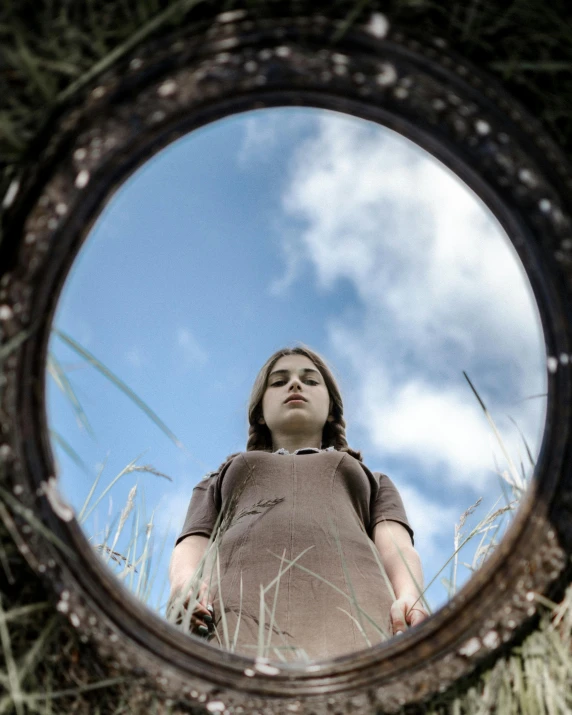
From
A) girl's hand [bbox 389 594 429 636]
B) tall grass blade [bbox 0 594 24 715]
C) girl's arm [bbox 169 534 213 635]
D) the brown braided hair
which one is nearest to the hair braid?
the brown braided hair

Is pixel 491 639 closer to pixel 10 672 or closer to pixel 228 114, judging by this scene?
pixel 10 672

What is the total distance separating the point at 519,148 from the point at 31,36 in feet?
1.39

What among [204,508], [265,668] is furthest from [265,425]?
[265,668]

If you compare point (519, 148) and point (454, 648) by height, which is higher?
point (519, 148)

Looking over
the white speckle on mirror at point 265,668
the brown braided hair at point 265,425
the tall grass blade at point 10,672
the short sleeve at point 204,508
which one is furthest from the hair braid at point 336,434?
the tall grass blade at point 10,672

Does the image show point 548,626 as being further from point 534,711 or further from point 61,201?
point 61,201

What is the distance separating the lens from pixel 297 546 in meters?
1.24

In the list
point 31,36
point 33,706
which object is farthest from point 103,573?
point 31,36

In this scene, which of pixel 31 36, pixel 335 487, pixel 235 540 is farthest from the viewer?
pixel 335 487

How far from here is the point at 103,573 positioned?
0.57 metres

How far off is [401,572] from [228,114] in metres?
1.05

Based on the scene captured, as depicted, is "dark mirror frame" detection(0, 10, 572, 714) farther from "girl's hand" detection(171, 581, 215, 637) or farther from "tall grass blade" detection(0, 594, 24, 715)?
"girl's hand" detection(171, 581, 215, 637)

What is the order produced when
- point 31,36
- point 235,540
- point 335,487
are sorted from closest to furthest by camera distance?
point 31,36
point 235,540
point 335,487

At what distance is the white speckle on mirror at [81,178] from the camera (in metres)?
0.53
